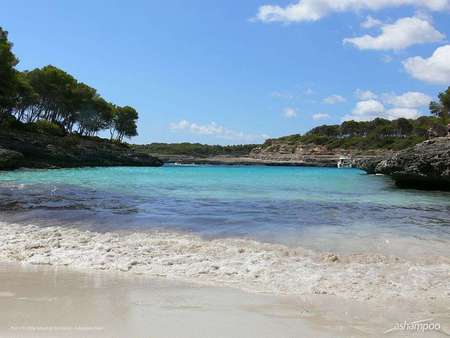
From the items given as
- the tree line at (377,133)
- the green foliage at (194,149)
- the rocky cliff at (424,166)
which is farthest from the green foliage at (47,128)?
the green foliage at (194,149)

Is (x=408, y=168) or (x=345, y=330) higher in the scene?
(x=408, y=168)

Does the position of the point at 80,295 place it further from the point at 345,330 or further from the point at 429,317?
the point at 429,317

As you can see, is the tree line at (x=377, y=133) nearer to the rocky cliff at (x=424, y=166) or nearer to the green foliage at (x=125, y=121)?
the green foliage at (x=125, y=121)

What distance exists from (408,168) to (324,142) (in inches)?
4936

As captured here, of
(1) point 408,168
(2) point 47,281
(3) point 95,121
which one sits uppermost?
(3) point 95,121

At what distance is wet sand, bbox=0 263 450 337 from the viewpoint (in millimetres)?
4242

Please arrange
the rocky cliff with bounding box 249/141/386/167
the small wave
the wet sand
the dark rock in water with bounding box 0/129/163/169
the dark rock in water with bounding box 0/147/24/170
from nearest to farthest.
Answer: the wet sand
the small wave
the dark rock in water with bounding box 0/147/24/170
the dark rock in water with bounding box 0/129/163/169
the rocky cliff with bounding box 249/141/386/167

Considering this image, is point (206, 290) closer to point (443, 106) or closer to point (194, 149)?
point (443, 106)

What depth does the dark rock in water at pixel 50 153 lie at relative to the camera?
44.6 m

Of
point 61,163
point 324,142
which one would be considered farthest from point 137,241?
point 324,142

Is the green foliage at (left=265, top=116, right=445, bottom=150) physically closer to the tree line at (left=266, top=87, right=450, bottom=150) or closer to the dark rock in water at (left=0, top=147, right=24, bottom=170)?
the tree line at (left=266, top=87, right=450, bottom=150)

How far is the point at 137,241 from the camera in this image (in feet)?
29.9

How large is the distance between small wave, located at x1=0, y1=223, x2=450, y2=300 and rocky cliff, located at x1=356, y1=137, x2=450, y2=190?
1851cm

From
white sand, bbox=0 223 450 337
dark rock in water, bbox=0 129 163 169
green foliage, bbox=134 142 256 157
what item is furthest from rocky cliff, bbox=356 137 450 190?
green foliage, bbox=134 142 256 157
